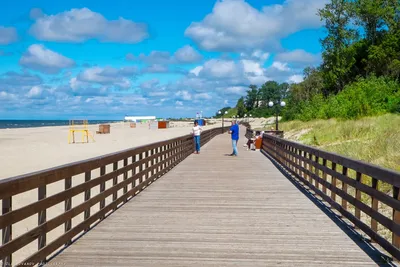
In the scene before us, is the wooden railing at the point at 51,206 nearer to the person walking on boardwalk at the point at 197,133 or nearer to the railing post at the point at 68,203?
the railing post at the point at 68,203

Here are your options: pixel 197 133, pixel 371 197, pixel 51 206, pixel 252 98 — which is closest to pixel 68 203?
pixel 51 206

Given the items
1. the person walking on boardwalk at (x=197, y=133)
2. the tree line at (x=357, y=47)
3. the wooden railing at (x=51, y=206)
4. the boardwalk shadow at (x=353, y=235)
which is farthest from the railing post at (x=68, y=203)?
the tree line at (x=357, y=47)

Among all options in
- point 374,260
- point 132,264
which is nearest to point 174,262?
point 132,264

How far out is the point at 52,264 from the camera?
4.92 m

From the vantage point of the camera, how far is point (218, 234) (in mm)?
6219

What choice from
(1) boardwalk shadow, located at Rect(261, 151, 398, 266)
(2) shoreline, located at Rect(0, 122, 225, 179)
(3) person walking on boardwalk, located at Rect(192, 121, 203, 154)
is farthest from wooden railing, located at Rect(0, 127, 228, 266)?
(3) person walking on boardwalk, located at Rect(192, 121, 203, 154)

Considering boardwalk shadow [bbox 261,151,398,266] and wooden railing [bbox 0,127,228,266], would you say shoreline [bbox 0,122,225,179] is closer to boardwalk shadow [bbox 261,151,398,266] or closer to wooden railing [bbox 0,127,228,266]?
wooden railing [bbox 0,127,228,266]

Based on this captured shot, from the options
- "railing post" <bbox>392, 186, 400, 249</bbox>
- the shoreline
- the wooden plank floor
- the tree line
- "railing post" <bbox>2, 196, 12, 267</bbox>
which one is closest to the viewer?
"railing post" <bbox>2, 196, 12, 267</bbox>

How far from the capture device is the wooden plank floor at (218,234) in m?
5.14

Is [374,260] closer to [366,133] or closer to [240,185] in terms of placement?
[240,185]

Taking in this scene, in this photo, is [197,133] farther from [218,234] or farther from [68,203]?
[68,203]

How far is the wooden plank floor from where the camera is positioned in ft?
16.9

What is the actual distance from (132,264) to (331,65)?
56.5 metres

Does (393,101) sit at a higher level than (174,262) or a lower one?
higher
